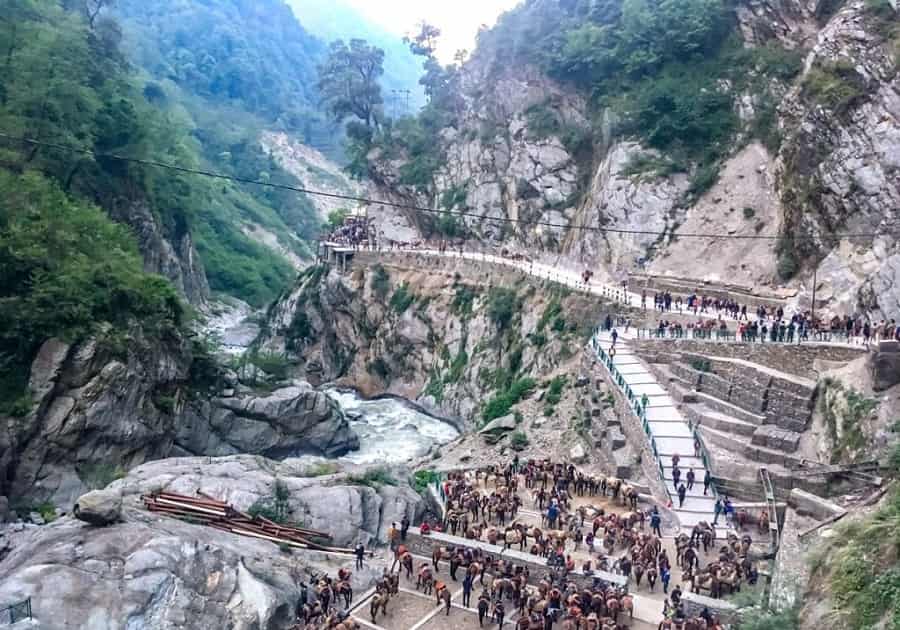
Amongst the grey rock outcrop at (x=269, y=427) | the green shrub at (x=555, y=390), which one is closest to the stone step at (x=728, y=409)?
the green shrub at (x=555, y=390)

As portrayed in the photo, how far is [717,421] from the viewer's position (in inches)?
977

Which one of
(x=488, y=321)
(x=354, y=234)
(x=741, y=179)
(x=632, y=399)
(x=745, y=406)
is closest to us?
(x=745, y=406)

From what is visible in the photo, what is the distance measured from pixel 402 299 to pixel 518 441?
23.0 meters

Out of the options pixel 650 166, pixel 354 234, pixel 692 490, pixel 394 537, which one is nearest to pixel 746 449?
pixel 692 490

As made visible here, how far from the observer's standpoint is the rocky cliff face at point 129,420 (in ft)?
93.8

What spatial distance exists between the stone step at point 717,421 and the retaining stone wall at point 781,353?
3.06 meters

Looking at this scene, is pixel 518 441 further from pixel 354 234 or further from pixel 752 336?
pixel 354 234

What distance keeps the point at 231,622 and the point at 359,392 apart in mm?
34671

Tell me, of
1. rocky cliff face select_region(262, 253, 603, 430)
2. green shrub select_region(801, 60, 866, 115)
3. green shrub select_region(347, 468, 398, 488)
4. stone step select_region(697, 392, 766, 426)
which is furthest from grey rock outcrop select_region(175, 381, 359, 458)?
green shrub select_region(801, 60, 866, 115)

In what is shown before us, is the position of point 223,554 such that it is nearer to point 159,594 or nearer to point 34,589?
point 159,594

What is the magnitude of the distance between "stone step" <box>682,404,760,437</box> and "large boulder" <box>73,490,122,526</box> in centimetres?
1742

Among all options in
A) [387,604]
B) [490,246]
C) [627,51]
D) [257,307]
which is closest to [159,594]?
[387,604]

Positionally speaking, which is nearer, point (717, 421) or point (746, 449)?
point (746, 449)

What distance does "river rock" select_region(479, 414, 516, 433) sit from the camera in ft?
103
